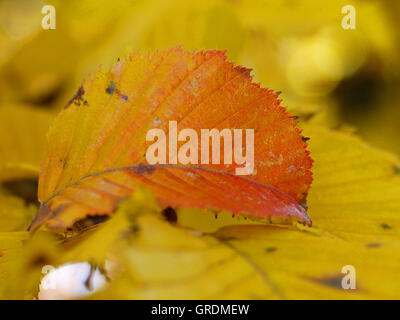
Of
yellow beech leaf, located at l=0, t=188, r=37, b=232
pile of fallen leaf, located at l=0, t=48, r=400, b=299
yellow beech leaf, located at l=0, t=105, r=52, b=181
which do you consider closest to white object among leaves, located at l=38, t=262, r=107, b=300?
pile of fallen leaf, located at l=0, t=48, r=400, b=299

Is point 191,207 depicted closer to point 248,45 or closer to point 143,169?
point 143,169

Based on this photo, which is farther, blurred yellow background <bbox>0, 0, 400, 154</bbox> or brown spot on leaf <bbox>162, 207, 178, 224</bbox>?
blurred yellow background <bbox>0, 0, 400, 154</bbox>

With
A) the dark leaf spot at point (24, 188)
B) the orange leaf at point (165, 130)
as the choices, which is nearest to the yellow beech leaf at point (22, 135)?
the dark leaf spot at point (24, 188)

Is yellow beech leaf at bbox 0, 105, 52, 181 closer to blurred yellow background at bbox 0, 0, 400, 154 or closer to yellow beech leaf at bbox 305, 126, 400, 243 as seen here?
blurred yellow background at bbox 0, 0, 400, 154

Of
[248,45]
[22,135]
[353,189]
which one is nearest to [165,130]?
[353,189]

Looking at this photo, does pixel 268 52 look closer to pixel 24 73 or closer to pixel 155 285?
pixel 24 73

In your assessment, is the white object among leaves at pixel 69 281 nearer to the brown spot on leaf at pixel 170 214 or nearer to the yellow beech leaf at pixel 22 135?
the brown spot on leaf at pixel 170 214

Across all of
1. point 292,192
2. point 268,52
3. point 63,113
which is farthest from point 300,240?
point 268,52
